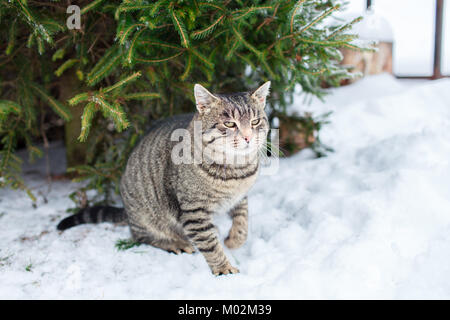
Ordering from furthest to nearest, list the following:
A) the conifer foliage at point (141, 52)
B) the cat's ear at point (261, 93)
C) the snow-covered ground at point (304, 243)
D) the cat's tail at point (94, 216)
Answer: the cat's tail at point (94, 216) < the cat's ear at point (261, 93) < the conifer foliage at point (141, 52) < the snow-covered ground at point (304, 243)

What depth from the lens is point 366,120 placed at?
4.77 meters

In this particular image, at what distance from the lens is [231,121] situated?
2322 mm

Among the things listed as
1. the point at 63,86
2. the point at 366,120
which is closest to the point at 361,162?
the point at 366,120

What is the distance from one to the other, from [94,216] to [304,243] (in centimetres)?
180

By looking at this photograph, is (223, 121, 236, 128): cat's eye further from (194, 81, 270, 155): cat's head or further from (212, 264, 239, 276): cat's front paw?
(212, 264, 239, 276): cat's front paw

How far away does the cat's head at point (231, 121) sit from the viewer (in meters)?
2.31

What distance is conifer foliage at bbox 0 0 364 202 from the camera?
7.56ft

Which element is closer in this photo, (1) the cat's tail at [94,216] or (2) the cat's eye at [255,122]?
(2) the cat's eye at [255,122]

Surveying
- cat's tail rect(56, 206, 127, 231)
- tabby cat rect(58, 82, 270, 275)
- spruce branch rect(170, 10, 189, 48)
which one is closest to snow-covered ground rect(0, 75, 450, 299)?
cat's tail rect(56, 206, 127, 231)

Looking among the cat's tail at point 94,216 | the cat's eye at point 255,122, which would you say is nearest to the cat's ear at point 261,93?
the cat's eye at point 255,122

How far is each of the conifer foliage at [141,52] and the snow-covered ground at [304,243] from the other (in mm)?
669

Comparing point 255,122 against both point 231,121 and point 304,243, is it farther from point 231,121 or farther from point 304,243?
point 304,243

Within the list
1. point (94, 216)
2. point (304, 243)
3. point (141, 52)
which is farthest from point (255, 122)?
point (94, 216)

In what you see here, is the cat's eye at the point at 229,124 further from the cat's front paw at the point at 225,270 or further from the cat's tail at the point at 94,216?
the cat's tail at the point at 94,216
